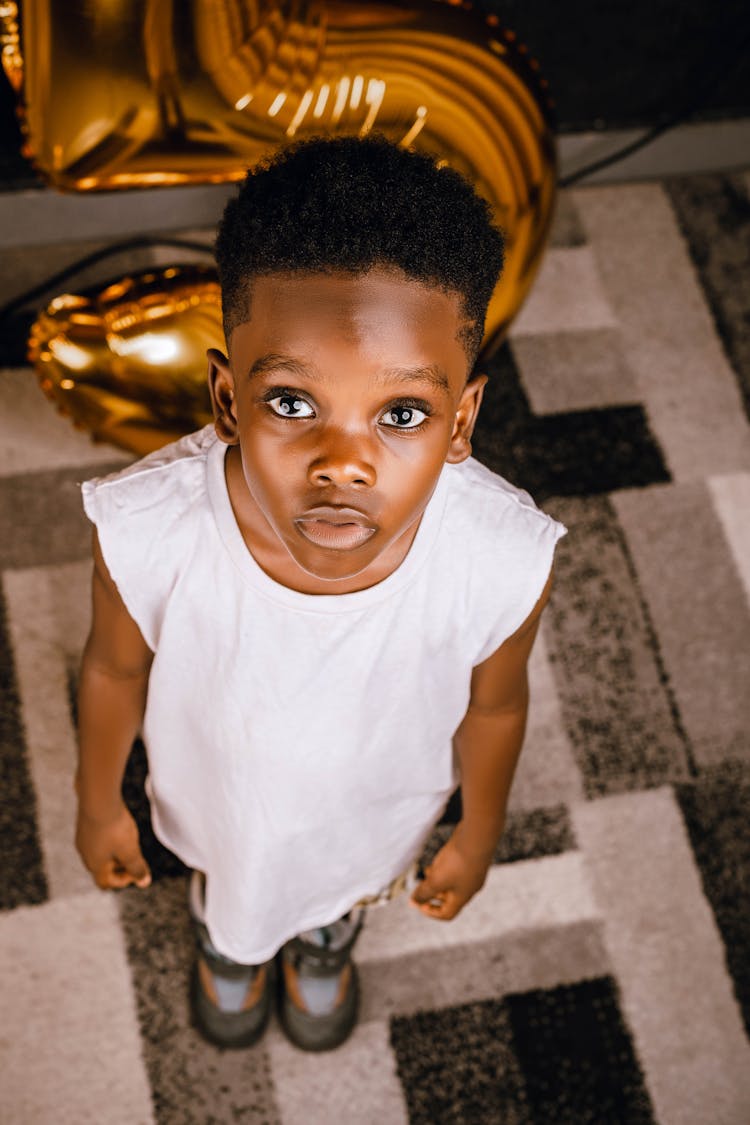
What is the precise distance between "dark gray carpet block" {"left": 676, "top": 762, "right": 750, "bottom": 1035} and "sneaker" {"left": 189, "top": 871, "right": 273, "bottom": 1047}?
511 millimetres

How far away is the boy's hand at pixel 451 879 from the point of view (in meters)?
0.91

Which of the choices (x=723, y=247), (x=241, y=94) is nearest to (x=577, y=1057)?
(x=241, y=94)

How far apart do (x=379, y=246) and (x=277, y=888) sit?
0.53 meters

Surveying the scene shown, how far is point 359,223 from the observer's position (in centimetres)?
55

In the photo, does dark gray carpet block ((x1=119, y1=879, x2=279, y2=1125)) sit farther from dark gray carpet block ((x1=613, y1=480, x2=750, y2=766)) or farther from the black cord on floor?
the black cord on floor

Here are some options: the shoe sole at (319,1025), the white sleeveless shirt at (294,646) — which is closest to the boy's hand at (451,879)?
the white sleeveless shirt at (294,646)

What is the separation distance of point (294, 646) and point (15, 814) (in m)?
0.61

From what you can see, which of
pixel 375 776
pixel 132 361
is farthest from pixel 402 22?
pixel 375 776

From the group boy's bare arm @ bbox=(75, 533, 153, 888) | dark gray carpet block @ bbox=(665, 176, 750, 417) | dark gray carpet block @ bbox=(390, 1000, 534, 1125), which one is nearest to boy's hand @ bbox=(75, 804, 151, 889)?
boy's bare arm @ bbox=(75, 533, 153, 888)

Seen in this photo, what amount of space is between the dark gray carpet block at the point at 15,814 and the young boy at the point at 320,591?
8.3 inches

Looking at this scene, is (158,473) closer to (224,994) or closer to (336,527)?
(336,527)

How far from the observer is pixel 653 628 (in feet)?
4.46

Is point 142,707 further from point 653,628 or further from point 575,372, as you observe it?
point 575,372

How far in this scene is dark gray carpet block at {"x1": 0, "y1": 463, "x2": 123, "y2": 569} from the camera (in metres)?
1.29
